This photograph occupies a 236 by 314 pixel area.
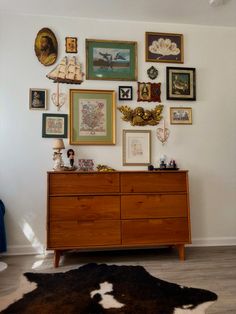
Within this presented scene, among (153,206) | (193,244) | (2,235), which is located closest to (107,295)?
(153,206)

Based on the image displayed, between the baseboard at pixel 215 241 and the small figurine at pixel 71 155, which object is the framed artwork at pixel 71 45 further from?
the baseboard at pixel 215 241

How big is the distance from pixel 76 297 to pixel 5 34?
2.85 meters

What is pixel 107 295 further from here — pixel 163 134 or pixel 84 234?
pixel 163 134

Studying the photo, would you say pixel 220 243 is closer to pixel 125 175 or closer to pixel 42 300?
pixel 125 175

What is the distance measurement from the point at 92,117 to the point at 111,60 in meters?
0.74

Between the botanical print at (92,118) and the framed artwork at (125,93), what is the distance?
Result: 27 cm

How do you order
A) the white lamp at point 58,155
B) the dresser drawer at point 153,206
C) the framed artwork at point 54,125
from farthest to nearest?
the framed artwork at point 54,125 < the white lamp at point 58,155 < the dresser drawer at point 153,206

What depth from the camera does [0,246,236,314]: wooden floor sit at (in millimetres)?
1964

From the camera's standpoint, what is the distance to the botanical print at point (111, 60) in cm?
300

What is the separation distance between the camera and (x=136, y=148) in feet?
9.84

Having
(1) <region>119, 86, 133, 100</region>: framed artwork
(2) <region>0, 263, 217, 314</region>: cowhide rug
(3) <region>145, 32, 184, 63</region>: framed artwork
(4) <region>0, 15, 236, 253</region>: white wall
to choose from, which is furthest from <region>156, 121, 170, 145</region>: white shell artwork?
(2) <region>0, 263, 217, 314</region>: cowhide rug

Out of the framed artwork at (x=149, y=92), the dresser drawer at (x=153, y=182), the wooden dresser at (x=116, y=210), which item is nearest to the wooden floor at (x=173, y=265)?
the wooden dresser at (x=116, y=210)

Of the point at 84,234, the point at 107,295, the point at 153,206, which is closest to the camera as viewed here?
the point at 107,295

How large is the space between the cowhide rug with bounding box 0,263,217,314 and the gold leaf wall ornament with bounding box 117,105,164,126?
166cm
